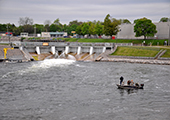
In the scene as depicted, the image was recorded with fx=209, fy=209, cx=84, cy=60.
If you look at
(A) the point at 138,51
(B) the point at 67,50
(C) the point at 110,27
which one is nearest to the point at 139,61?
(A) the point at 138,51

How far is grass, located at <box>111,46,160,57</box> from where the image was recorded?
82750 millimetres

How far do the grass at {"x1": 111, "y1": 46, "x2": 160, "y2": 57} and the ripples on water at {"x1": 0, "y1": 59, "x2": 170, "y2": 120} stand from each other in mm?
29393

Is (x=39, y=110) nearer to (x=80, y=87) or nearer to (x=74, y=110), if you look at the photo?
(x=74, y=110)

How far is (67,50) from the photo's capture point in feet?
333

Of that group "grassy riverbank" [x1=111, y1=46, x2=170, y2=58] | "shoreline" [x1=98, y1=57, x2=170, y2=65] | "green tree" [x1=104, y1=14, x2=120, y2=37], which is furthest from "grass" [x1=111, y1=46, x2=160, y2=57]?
"green tree" [x1=104, y1=14, x2=120, y2=37]

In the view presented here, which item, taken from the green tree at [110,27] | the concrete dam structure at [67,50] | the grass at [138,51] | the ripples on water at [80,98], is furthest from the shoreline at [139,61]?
the green tree at [110,27]

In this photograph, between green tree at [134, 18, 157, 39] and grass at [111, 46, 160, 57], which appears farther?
green tree at [134, 18, 157, 39]

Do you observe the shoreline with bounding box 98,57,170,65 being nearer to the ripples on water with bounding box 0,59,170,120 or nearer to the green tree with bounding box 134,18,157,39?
the ripples on water with bounding box 0,59,170,120

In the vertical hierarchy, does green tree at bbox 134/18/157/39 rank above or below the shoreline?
above

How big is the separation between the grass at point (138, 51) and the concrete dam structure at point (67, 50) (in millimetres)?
7193

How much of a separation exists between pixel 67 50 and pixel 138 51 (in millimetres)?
34227

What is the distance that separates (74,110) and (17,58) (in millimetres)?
55017

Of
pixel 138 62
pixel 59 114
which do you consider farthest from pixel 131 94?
pixel 138 62

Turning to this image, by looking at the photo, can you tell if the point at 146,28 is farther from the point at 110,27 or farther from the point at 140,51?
the point at 140,51
